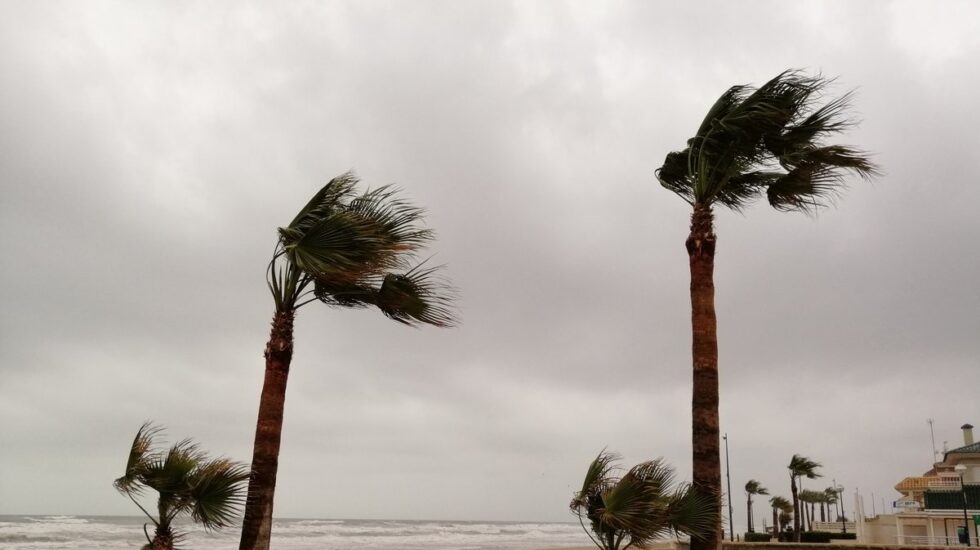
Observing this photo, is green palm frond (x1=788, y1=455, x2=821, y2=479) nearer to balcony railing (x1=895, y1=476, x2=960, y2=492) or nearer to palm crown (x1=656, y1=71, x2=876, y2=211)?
balcony railing (x1=895, y1=476, x2=960, y2=492)

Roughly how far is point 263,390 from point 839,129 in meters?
7.93

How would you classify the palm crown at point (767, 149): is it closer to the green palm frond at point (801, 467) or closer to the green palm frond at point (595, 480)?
the green palm frond at point (595, 480)

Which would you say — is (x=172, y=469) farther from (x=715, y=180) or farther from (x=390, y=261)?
(x=715, y=180)

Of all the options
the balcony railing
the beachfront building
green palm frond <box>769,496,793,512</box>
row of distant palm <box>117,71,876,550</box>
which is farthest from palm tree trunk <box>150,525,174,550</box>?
green palm frond <box>769,496,793,512</box>

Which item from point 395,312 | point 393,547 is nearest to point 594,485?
point 395,312

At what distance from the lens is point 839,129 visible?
983 cm

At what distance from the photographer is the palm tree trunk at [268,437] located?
8.16m

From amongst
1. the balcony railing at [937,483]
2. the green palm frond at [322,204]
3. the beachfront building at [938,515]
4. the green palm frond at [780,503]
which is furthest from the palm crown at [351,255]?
the green palm frond at [780,503]

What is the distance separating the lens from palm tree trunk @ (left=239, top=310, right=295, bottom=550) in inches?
321

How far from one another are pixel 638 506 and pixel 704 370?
6.69 feet

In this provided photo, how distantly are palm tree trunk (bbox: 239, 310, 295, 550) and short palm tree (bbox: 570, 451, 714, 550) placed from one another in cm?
358

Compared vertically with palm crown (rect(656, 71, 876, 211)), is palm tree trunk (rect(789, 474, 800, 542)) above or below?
below

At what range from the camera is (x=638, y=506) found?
8.51 m

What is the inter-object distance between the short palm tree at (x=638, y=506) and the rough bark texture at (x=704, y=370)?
0.71 feet
